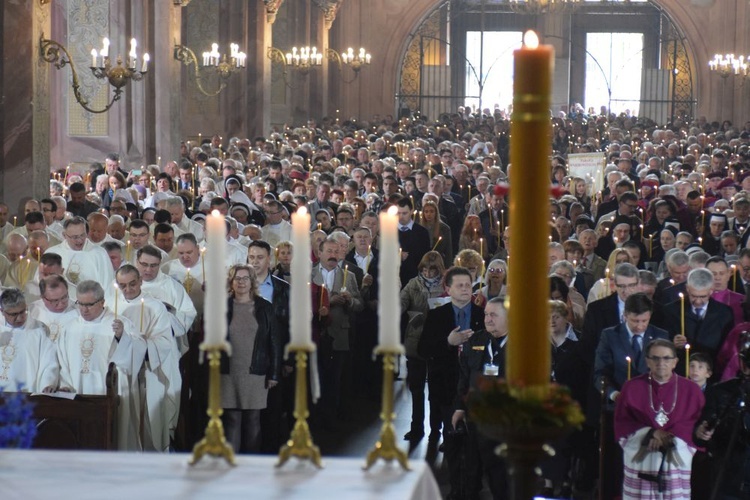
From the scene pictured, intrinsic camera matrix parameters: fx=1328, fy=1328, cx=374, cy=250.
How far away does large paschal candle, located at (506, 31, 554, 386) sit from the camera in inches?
117

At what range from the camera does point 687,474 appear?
8.12 meters

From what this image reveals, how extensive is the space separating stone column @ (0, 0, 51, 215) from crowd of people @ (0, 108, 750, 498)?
0.40m

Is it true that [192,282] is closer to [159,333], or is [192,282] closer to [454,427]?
[159,333]

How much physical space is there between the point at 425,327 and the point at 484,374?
5.73ft

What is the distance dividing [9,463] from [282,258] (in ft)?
28.2

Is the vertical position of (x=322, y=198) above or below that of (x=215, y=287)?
above

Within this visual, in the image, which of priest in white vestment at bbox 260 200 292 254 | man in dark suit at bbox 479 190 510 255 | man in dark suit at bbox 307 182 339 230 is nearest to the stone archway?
man in dark suit at bbox 307 182 339 230

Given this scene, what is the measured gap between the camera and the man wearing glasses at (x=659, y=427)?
318 inches

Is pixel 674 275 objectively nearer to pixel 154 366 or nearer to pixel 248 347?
pixel 248 347

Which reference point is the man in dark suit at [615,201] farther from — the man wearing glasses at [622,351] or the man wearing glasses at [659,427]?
the man wearing glasses at [659,427]

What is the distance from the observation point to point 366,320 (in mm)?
13141

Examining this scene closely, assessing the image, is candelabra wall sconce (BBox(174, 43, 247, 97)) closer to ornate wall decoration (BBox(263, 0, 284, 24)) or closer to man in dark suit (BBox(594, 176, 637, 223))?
ornate wall decoration (BBox(263, 0, 284, 24))

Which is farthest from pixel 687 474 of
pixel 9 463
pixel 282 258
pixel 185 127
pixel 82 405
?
pixel 185 127

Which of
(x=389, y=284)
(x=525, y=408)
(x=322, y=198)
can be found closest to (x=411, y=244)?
(x=322, y=198)
